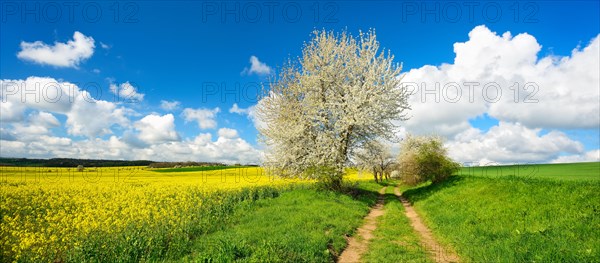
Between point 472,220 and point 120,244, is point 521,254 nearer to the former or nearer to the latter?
point 472,220

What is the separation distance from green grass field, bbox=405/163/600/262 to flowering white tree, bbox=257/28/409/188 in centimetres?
944

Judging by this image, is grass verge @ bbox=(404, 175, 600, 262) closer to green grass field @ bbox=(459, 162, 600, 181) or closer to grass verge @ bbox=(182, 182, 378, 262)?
grass verge @ bbox=(182, 182, 378, 262)

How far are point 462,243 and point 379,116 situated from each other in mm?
14902

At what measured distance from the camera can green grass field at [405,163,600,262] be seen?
8.48 meters

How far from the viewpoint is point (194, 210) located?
51.4ft

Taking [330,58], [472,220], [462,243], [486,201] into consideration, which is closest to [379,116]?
[330,58]

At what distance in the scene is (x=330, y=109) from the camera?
25.2 m

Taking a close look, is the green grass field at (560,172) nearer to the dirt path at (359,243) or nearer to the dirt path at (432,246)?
the dirt path at (432,246)

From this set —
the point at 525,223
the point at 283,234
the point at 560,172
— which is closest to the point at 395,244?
the point at 283,234

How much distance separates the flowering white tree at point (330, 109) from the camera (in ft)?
80.7

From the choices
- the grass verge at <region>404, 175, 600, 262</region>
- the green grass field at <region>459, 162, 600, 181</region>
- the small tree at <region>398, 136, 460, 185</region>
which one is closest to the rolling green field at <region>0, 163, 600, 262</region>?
the grass verge at <region>404, 175, 600, 262</region>

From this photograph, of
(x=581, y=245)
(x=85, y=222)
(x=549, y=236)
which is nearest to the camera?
(x=581, y=245)

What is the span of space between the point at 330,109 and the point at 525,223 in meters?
15.9

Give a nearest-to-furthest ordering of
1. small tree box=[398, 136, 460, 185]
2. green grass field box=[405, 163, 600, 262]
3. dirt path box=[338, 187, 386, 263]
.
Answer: green grass field box=[405, 163, 600, 262] < dirt path box=[338, 187, 386, 263] < small tree box=[398, 136, 460, 185]
